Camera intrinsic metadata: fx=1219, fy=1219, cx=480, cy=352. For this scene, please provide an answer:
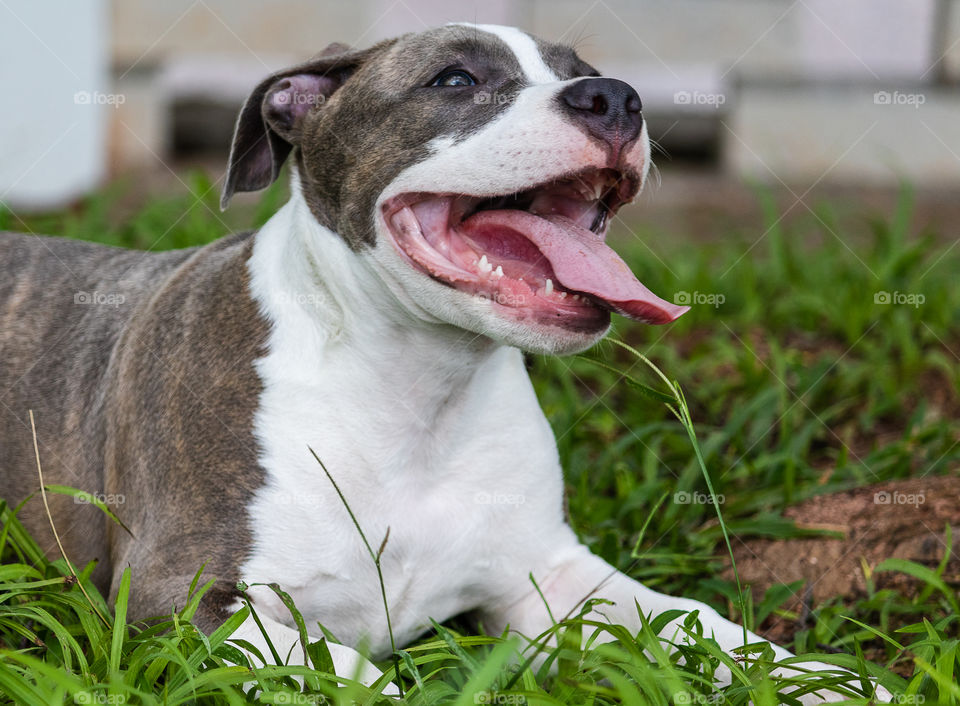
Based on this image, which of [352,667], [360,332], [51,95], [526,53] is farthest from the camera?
[51,95]

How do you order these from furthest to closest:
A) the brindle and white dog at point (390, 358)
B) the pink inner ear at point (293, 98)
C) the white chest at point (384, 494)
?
1. the pink inner ear at point (293, 98)
2. the white chest at point (384, 494)
3. the brindle and white dog at point (390, 358)

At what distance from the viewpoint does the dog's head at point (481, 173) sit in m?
2.61

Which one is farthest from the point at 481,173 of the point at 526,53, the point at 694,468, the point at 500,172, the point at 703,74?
the point at 703,74

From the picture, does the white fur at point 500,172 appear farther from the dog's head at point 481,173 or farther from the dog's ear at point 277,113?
the dog's ear at point 277,113

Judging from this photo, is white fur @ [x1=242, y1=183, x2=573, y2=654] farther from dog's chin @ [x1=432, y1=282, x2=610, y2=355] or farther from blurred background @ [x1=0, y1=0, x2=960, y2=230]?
blurred background @ [x1=0, y1=0, x2=960, y2=230]

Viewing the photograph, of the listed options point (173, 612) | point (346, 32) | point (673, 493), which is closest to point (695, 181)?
point (346, 32)

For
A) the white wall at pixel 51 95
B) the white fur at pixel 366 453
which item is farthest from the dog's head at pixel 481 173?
the white wall at pixel 51 95

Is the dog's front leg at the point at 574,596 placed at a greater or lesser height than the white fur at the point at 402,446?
lesser

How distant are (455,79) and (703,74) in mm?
5344

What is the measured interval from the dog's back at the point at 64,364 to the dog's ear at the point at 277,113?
1.21 feet

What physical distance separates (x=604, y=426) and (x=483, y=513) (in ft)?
4.42

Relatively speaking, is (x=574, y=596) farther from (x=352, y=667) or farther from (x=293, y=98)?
(x=293, y=98)

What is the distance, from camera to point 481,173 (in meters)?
2.64

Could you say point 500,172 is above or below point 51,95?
above
